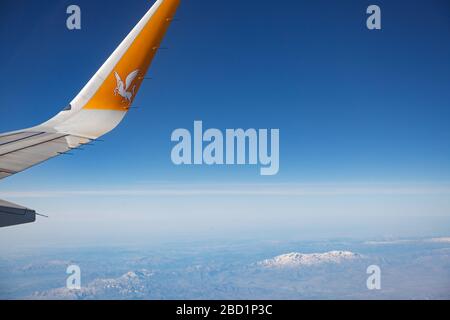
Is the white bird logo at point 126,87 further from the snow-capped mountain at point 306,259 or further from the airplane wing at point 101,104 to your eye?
the snow-capped mountain at point 306,259

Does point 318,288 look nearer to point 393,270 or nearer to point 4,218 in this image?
point 393,270

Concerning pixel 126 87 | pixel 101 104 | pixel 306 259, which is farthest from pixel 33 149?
pixel 306 259

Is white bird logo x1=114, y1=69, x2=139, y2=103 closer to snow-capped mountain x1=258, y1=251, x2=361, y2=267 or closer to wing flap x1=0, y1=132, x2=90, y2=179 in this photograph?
wing flap x1=0, y1=132, x2=90, y2=179

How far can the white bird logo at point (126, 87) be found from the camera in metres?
2.27

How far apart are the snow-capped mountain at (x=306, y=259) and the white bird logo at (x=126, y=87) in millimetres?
57575

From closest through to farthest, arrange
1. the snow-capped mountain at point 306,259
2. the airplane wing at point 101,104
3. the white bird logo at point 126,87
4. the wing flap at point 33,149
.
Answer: the wing flap at point 33,149, the airplane wing at point 101,104, the white bird logo at point 126,87, the snow-capped mountain at point 306,259

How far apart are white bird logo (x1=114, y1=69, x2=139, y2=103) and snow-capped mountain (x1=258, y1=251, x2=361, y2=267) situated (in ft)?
189

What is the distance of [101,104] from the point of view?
238cm

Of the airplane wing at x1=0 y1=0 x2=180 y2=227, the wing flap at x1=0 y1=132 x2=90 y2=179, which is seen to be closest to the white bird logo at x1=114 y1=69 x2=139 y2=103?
the airplane wing at x1=0 y1=0 x2=180 y2=227

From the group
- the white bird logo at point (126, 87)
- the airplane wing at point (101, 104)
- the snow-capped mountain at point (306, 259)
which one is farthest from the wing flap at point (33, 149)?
the snow-capped mountain at point (306, 259)

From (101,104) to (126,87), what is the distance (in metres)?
0.24

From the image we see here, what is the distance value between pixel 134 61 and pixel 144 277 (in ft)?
174

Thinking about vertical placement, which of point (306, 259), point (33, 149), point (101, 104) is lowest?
point (306, 259)

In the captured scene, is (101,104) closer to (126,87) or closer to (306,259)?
(126,87)
